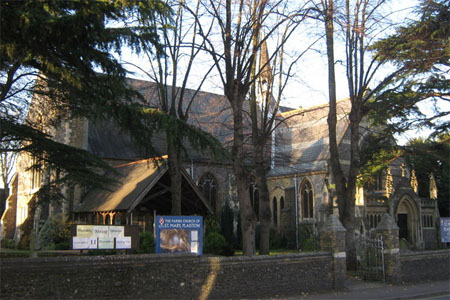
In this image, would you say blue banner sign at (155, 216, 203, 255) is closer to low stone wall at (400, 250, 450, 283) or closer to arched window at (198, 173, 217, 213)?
low stone wall at (400, 250, 450, 283)

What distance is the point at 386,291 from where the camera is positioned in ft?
45.8

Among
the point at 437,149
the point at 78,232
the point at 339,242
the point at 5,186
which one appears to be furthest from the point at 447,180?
the point at 5,186

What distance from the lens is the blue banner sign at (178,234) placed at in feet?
41.6

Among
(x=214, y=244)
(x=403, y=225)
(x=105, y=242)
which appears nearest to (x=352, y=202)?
(x=214, y=244)

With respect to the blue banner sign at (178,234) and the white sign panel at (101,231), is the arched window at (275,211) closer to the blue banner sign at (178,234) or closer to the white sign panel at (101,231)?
the blue banner sign at (178,234)

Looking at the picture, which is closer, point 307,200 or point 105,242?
point 105,242

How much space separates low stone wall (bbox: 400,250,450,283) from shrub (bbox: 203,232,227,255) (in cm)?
878

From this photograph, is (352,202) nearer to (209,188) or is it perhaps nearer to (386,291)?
(386,291)

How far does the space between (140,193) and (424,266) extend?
11709mm

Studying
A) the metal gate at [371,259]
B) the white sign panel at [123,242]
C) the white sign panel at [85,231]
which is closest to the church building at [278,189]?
the metal gate at [371,259]

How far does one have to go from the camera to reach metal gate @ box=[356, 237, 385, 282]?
1573 centimetres

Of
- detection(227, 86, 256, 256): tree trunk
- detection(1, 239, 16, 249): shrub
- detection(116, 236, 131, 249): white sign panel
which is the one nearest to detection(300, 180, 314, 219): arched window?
detection(227, 86, 256, 256): tree trunk

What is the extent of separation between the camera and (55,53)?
1021cm

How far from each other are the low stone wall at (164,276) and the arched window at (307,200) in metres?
16.8
